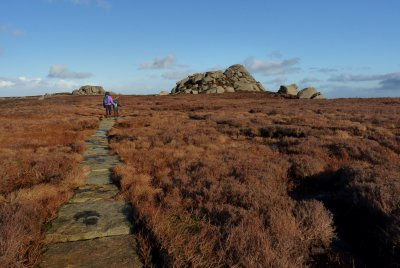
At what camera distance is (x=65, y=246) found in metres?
5.82

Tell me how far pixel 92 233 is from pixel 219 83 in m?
100

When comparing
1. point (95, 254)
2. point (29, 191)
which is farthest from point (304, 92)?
point (95, 254)

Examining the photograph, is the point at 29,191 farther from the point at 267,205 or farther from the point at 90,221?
the point at 267,205

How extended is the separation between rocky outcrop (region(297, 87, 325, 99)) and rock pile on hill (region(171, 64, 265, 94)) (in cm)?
2586

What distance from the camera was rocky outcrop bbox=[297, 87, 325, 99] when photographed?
73387 millimetres

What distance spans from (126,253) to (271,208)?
118 inches

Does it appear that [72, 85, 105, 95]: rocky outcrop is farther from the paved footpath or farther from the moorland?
the paved footpath

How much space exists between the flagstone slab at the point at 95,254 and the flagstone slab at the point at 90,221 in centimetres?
23

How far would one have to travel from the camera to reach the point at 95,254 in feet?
18.1

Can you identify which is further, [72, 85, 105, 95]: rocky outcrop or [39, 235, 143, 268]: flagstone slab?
[72, 85, 105, 95]: rocky outcrop

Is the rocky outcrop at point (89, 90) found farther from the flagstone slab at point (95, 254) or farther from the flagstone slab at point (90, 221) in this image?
the flagstone slab at point (95, 254)

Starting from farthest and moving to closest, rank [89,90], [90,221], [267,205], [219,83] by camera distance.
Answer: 1. [89,90]
2. [219,83]
3. [267,205]
4. [90,221]

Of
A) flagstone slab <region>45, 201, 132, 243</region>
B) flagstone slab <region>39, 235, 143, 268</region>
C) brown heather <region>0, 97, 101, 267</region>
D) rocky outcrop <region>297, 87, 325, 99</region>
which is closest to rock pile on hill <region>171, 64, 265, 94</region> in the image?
rocky outcrop <region>297, 87, 325, 99</region>

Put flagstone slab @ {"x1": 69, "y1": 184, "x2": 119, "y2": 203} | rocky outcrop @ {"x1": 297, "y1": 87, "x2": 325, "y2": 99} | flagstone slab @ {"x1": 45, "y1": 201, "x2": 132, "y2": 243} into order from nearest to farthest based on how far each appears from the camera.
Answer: flagstone slab @ {"x1": 45, "y1": 201, "x2": 132, "y2": 243} < flagstone slab @ {"x1": 69, "y1": 184, "x2": 119, "y2": 203} < rocky outcrop @ {"x1": 297, "y1": 87, "x2": 325, "y2": 99}
